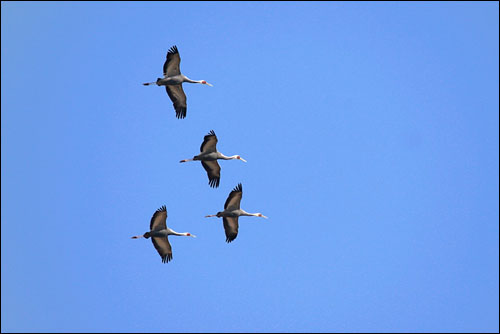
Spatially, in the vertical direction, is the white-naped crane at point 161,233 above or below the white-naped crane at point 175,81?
below

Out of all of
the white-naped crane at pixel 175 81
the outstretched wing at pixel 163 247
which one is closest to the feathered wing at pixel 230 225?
the outstretched wing at pixel 163 247

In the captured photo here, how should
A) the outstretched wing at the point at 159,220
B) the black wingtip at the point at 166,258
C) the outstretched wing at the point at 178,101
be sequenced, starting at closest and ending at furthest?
the outstretched wing at the point at 159,220, the black wingtip at the point at 166,258, the outstretched wing at the point at 178,101

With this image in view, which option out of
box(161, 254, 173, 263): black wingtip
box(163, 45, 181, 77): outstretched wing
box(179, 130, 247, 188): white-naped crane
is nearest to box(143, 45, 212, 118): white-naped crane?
box(163, 45, 181, 77): outstretched wing

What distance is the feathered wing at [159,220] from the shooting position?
56.1 m

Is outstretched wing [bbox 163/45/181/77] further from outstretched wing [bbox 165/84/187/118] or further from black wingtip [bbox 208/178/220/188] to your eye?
black wingtip [bbox 208/178/220/188]

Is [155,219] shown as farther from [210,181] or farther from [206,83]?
[206,83]

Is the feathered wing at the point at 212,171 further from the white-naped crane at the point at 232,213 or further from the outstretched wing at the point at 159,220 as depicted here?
the outstretched wing at the point at 159,220

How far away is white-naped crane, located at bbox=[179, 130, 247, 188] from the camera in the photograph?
57.4m

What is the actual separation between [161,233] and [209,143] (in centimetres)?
492

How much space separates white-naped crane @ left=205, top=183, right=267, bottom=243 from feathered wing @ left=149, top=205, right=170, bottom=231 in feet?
9.24

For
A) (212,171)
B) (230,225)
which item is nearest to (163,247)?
(230,225)

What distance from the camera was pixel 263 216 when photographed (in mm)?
60156

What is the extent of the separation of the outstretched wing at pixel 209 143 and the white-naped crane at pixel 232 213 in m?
2.25

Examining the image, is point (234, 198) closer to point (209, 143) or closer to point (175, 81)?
point (209, 143)
